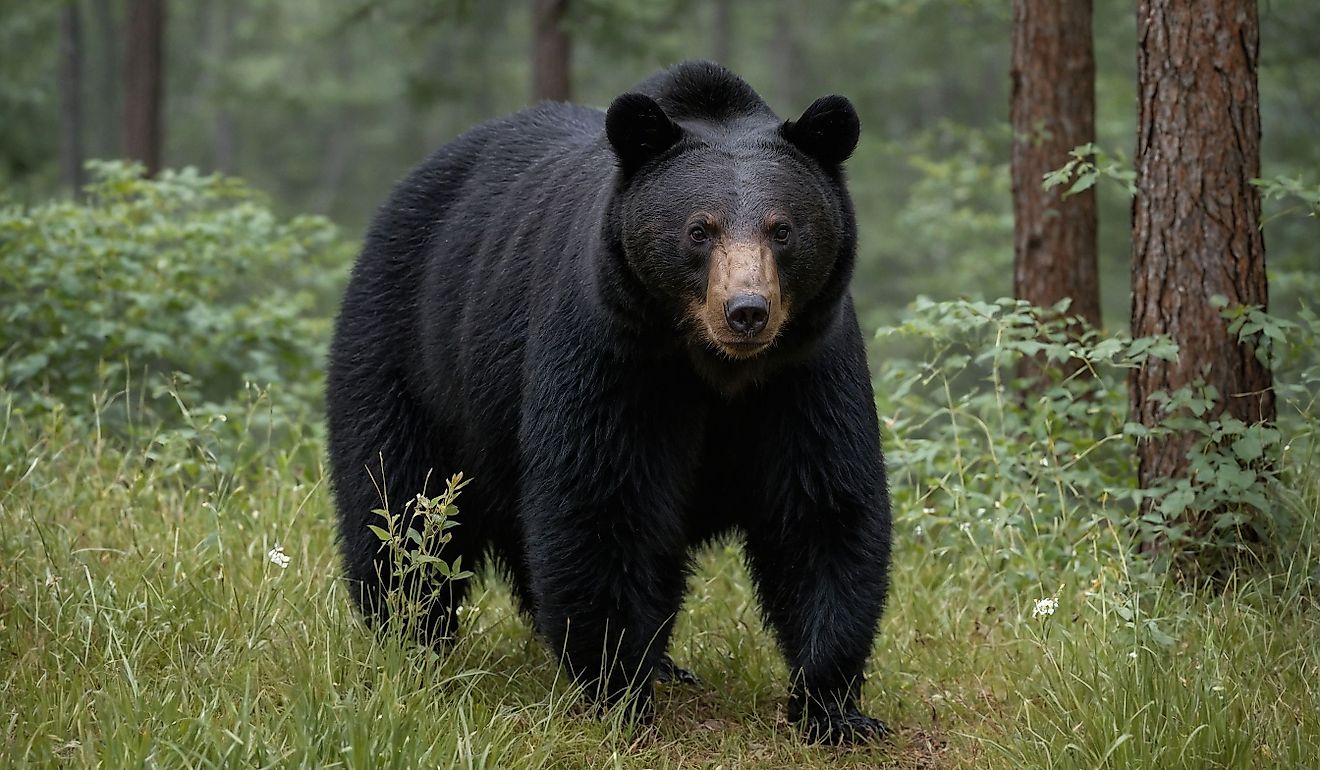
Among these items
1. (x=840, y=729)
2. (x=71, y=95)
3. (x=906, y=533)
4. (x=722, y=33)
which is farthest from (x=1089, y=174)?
(x=722, y=33)

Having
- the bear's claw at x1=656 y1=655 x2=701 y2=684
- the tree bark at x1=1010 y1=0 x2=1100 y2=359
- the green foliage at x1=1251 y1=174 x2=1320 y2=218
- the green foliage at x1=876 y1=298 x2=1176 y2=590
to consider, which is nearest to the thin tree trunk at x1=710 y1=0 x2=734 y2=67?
the tree bark at x1=1010 y1=0 x2=1100 y2=359

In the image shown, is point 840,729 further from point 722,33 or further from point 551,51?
point 722,33

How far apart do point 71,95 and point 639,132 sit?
819 inches

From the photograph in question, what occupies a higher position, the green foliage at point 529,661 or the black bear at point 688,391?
the black bear at point 688,391

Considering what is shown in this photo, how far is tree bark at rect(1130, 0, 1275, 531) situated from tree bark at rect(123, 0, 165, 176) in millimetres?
13308

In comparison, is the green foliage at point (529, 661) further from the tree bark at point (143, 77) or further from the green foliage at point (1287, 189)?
the tree bark at point (143, 77)

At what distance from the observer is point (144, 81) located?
51.6ft

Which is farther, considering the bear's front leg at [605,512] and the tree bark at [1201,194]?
the tree bark at [1201,194]

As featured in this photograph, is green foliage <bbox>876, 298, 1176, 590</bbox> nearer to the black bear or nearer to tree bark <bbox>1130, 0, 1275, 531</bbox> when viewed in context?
tree bark <bbox>1130, 0, 1275, 531</bbox>

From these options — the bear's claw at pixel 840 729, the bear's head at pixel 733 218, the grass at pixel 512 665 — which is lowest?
the bear's claw at pixel 840 729

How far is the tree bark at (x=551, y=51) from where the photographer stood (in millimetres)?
12969

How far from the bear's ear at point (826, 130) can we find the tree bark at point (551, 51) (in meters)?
9.18

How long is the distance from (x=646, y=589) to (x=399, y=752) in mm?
1191

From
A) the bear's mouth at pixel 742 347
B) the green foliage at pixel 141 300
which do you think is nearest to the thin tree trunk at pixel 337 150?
the green foliage at pixel 141 300
